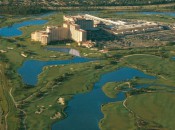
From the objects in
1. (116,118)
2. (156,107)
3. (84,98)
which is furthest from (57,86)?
(156,107)

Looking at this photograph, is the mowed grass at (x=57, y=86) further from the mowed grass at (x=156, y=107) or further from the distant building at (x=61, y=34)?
the distant building at (x=61, y=34)

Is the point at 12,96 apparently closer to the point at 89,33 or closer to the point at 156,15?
the point at 89,33

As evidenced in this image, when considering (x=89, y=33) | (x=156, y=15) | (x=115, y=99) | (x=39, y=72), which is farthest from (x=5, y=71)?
(x=156, y=15)

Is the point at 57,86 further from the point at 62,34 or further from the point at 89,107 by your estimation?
the point at 62,34

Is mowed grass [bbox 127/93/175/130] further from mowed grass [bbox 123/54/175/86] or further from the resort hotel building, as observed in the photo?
the resort hotel building

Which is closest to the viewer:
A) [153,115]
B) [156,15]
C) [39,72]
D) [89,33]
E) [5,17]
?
[153,115]
